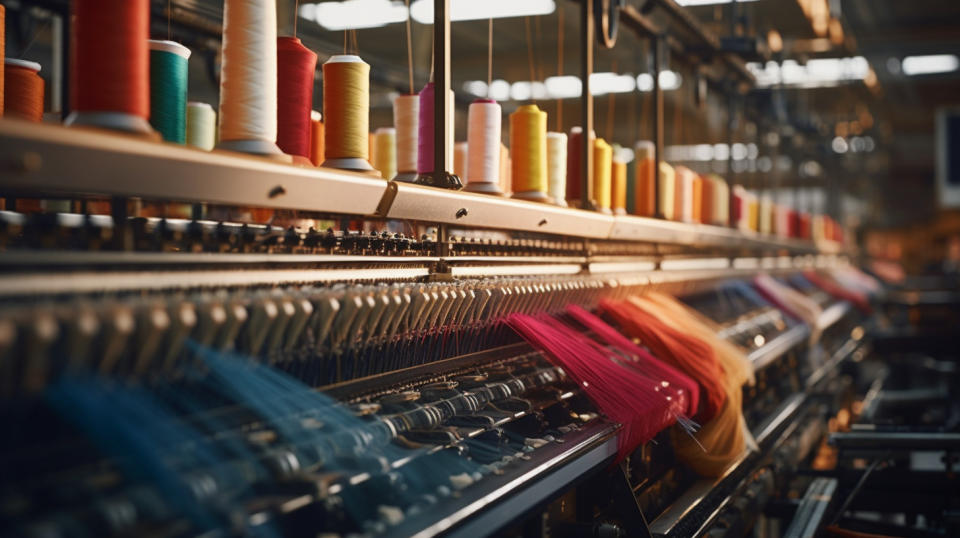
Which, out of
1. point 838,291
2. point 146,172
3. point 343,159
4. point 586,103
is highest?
point 586,103

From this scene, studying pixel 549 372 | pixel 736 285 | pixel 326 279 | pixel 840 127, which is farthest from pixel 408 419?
pixel 840 127

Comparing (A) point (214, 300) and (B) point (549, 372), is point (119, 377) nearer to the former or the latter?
(A) point (214, 300)

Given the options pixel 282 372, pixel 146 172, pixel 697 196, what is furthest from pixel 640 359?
pixel 697 196

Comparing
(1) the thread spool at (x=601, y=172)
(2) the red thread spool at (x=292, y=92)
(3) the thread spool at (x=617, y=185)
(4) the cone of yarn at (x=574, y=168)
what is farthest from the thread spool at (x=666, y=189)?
(2) the red thread spool at (x=292, y=92)

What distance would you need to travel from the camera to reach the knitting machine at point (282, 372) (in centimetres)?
114

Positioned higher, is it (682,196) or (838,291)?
(682,196)

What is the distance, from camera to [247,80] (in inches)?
70.7

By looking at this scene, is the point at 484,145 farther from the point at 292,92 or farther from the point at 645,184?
the point at 645,184

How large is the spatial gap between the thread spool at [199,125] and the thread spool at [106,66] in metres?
1.83

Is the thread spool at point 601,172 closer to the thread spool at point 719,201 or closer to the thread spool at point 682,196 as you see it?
the thread spool at point 682,196

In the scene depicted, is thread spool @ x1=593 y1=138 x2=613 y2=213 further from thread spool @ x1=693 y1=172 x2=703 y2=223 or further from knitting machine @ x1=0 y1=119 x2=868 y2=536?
thread spool @ x1=693 y1=172 x2=703 y2=223

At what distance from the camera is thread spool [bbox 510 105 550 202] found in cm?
299

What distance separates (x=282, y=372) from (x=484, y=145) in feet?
4.35

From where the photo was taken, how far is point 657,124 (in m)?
4.53
